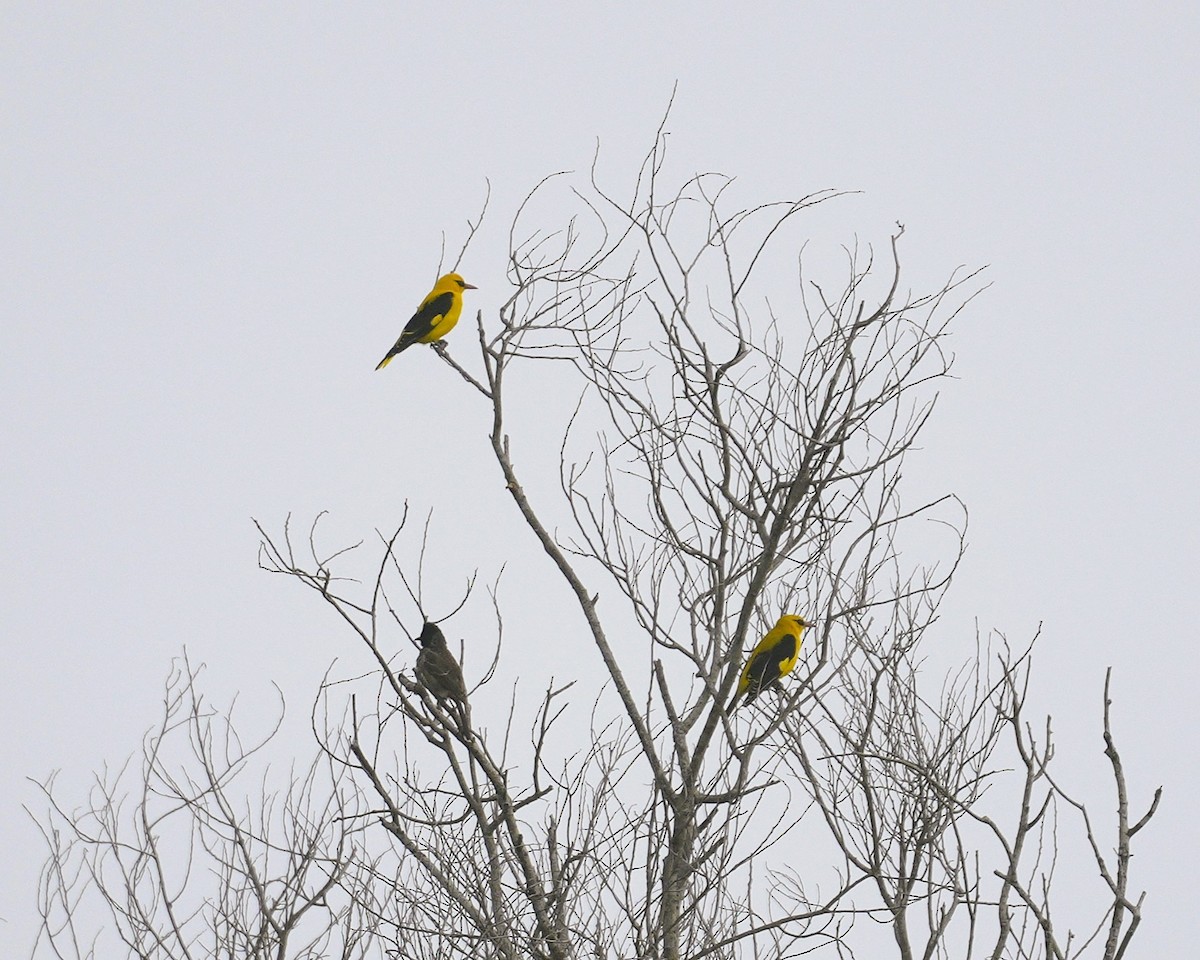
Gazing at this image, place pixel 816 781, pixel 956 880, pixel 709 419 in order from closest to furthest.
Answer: pixel 709 419, pixel 956 880, pixel 816 781

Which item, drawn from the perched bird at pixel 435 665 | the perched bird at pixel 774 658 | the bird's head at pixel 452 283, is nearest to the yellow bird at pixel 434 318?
the bird's head at pixel 452 283

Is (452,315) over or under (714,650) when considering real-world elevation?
over

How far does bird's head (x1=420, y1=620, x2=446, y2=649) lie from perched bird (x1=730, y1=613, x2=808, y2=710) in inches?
55.9

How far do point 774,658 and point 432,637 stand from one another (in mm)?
→ 1669

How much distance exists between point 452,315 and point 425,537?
3.90m

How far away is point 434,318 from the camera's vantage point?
737cm

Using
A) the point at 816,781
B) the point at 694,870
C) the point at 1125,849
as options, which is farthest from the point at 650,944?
the point at 816,781

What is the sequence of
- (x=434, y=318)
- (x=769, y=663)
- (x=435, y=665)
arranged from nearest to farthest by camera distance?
(x=435, y=665), (x=769, y=663), (x=434, y=318)

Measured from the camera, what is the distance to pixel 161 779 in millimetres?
5766

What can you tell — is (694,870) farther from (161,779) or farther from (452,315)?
(452,315)

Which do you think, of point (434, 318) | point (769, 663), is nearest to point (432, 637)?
point (769, 663)

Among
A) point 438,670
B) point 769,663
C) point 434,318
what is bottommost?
point 438,670

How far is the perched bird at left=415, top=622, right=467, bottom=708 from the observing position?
4137 mm

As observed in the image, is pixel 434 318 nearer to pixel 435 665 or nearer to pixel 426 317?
pixel 426 317
